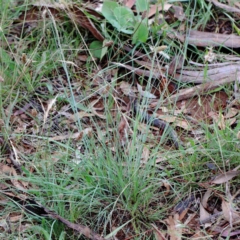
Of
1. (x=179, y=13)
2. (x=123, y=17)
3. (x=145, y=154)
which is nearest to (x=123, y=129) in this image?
(x=145, y=154)

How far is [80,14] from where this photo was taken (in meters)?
2.84

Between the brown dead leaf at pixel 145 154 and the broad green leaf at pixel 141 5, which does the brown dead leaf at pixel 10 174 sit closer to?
the brown dead leaf at pixel 145 154

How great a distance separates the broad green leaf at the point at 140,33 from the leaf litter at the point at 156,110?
0.08m

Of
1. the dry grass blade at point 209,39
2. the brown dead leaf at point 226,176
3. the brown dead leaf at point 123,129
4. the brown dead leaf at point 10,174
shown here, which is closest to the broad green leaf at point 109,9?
the dry grass blade at point 209,39

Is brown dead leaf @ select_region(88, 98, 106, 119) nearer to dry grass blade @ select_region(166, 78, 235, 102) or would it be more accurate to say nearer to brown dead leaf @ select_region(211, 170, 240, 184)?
dry grass blade @ select_region(166, 78, 235, 102)

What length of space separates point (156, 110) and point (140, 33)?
63 cm

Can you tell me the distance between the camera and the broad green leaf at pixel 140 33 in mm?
2689

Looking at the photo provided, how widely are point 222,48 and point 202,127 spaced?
590 mm

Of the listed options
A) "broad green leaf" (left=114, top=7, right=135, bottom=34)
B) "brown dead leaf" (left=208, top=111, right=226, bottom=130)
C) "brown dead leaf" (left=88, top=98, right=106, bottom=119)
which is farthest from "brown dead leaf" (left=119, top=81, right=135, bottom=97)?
"brown dead leaf" (left=208, top=111, right=226, bottom=130)

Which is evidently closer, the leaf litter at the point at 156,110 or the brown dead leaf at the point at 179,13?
the leaf litter at the point at 156,110

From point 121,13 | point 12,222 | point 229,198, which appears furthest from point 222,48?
point 12,222

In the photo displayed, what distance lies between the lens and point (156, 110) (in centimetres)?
222

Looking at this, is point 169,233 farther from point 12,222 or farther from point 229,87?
point 229,87

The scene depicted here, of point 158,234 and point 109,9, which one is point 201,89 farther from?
point 158,234
